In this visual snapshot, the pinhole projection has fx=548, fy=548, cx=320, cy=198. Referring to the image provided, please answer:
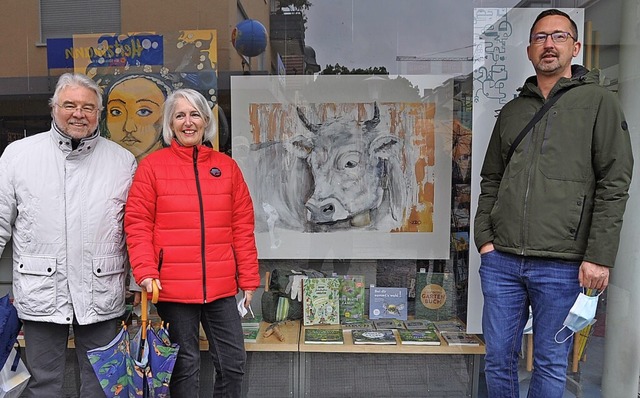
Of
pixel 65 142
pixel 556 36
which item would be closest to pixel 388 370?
pixel 556 36

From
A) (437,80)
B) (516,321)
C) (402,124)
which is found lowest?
(516,321)

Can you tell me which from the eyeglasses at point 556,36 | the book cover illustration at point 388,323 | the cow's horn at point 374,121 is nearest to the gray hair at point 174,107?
the cow's horn at point 374,121

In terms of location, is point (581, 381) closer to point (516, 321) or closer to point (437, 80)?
point (516, 321)

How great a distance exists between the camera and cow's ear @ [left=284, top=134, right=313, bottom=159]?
12.7ft

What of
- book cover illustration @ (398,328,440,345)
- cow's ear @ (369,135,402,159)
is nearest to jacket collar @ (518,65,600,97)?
cow's ear @ (369,135,402,159)

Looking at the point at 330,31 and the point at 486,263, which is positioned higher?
the point at 330,31

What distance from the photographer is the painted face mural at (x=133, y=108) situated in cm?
379

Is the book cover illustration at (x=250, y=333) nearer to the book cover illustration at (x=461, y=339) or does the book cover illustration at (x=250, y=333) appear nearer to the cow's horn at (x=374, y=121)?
the book cover illustration at (x=461, y=339)

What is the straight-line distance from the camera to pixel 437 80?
3.77 meters

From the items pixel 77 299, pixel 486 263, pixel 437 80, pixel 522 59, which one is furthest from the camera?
pixel 437 80

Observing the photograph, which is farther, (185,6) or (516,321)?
(185,6)

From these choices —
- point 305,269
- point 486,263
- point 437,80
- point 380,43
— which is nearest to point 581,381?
point 486,263

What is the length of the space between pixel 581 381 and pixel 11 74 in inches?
171

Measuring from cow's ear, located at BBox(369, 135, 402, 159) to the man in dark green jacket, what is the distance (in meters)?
1.20
